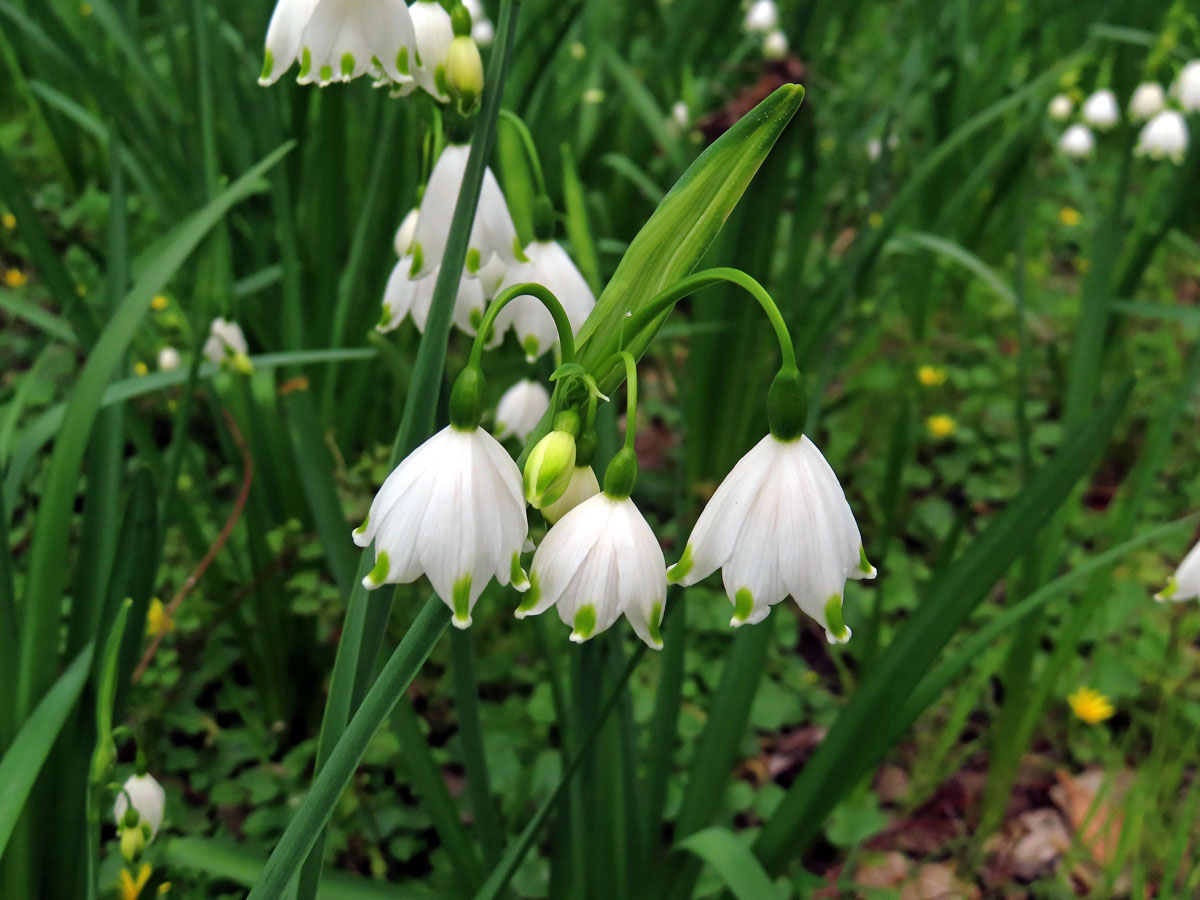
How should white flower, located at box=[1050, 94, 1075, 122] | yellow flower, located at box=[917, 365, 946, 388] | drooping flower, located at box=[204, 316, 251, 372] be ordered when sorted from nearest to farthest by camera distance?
1. drooping flower, located at box=[204, 316, 251, 372]
2. yellow flower, located at box=[917, 365, 946, 388]
3. white flower, located at box=[1050, 94, 1075, 122]

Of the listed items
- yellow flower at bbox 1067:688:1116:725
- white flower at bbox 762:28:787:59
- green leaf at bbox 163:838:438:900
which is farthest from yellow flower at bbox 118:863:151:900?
white flower at bbox 762:28:787:59

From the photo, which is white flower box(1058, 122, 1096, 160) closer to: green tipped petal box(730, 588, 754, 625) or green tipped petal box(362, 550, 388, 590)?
green tipped petal box(730, 588, 754, 625)

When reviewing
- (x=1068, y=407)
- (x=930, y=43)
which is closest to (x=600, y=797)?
(x=1068, y=407)

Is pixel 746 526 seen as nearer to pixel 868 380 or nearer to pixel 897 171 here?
pixel 868 380

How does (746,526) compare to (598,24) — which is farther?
(598,24)

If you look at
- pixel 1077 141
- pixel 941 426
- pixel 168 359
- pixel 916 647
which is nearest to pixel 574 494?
pixel 916 647
